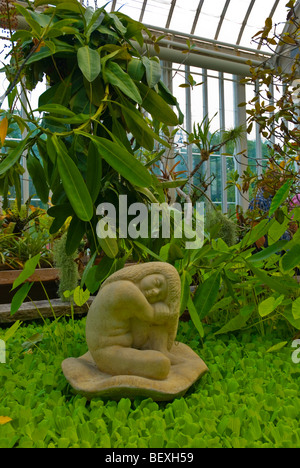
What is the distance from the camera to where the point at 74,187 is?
982 mm

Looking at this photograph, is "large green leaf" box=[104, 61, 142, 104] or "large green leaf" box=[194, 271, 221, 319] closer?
"large green leaf" box=[104, 61, 142, 104]

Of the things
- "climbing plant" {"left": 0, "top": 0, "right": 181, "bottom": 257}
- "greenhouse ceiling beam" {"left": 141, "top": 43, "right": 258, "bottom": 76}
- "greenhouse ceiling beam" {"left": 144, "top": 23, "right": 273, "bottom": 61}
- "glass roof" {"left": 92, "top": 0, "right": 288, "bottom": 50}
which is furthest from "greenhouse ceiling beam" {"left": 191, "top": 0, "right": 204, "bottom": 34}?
"climbing plant" {"left": 0, "top": 0, "right": 181, "bottom": 257}

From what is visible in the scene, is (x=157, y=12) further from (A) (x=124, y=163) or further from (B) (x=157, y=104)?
(A) (x=124, y=163)

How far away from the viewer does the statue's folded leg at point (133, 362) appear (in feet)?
3.32

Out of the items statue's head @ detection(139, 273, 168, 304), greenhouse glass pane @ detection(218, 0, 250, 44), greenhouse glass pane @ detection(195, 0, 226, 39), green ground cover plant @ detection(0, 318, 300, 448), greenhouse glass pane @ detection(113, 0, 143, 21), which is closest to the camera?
green ground cover plant @ detection(0, 318, 300, 448)

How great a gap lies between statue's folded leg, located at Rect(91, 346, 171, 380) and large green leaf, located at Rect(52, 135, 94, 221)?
337mm

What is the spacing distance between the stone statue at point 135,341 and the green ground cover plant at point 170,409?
0.04m

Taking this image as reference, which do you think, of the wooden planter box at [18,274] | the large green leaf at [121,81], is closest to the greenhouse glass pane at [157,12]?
the wooden planter box at [18,274]

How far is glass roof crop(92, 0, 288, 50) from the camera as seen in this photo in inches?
247

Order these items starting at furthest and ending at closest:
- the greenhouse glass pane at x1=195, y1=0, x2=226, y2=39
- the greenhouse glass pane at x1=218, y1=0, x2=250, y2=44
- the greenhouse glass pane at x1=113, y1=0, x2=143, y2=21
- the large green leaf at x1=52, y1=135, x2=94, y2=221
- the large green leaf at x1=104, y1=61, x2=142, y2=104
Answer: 1. the greenhouse glass pane at x1=218, y1=0, x2=250, y2=44
2. the greenhouse glass pane at x1=195, y1=0, x2=226, y2=39
3. the greenhouse glass pane at x1=113, y1=0, x2=143, y2=21
4. the large green leaf at x1=104, y1=61, x2=142, y2=104
5. the large green leaf at x1=52, y1=135, x2=94, y2=221

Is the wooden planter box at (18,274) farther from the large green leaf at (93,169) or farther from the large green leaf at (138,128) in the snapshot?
the large green leaf at (93,169)

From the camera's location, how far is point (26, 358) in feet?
4.30

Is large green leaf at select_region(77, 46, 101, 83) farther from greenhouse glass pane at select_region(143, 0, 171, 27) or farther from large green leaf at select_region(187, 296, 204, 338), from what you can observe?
greenhouse glass pane at select_region(143, 0, 171, 27)
